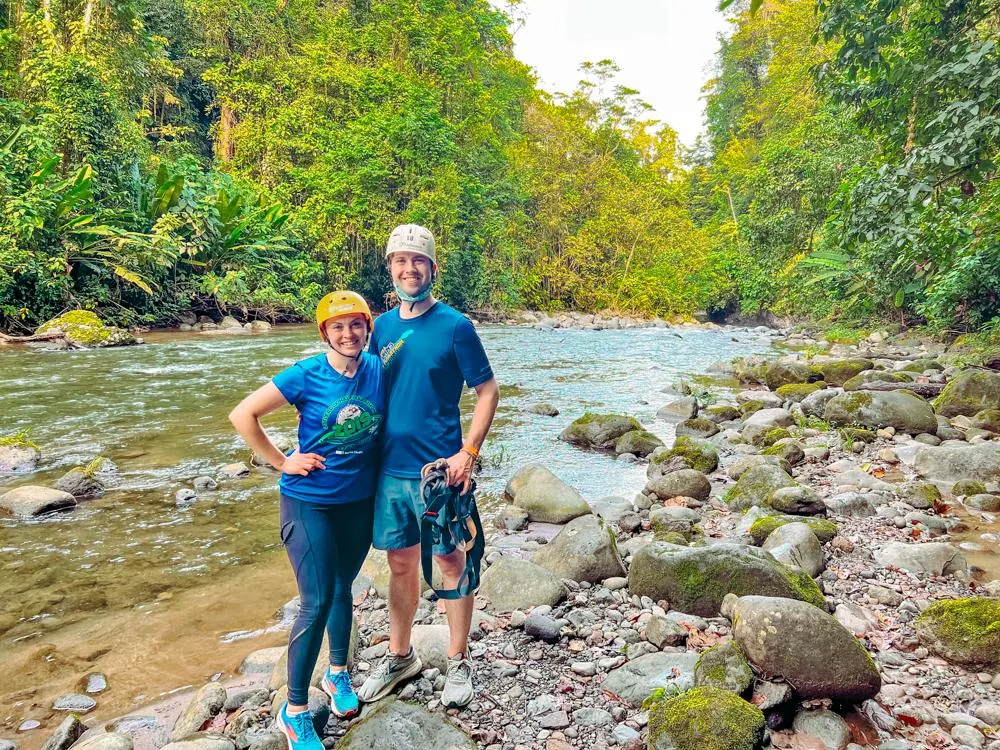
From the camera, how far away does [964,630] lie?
281cm

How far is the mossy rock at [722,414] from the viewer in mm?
9664

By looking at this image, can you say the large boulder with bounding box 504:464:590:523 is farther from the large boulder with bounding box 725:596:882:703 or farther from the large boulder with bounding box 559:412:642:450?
the large boulder with bounding box 725:596:882:703

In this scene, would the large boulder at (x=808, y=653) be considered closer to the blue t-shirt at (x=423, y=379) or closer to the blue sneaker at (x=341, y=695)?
the blue t-shirt at (x=423, y=379)

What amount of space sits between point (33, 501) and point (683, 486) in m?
5.80

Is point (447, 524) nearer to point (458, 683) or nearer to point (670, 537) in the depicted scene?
point (458, 683)

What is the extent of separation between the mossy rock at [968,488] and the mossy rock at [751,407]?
4.59 m

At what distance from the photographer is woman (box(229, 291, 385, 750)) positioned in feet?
7.54

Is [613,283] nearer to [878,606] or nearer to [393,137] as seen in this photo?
[393,137]

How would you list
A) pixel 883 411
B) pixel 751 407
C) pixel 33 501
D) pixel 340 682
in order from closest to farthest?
pixel 340 682 < pixel 33 501 < pixel 883 411 < pixel 751 407

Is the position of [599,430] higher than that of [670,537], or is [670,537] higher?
[670,537]

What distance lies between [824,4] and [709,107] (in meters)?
51.8

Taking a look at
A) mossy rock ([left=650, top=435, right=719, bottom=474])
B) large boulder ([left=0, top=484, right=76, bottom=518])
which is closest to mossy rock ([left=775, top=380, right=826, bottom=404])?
mossy rock ([left=650, top=435, right=719, bottom=474])

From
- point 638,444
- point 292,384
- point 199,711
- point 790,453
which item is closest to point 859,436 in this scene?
point 790,453

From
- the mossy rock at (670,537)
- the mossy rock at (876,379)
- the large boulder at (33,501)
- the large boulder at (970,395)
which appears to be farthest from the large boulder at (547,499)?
the mossy rock at (876,379)
